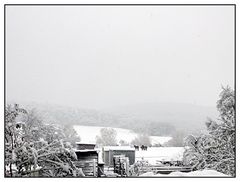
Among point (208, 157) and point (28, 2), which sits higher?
point (28, 2)

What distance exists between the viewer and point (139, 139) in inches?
225

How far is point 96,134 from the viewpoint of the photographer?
553 cm

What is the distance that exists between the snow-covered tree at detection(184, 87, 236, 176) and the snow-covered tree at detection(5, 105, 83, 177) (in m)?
1.97

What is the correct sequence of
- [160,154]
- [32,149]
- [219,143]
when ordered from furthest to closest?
1. [160,154]
2. [219,143]
3. [32,149]

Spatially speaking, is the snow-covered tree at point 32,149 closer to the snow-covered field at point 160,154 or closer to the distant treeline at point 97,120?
the distant treeline at point 97,120

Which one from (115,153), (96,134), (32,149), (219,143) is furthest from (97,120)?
(219,143)

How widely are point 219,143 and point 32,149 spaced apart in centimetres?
284

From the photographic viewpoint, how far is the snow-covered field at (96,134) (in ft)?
17.7

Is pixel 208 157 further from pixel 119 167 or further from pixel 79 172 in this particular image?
pixel 79 172

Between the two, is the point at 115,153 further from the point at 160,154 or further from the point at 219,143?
the point at 219,143
